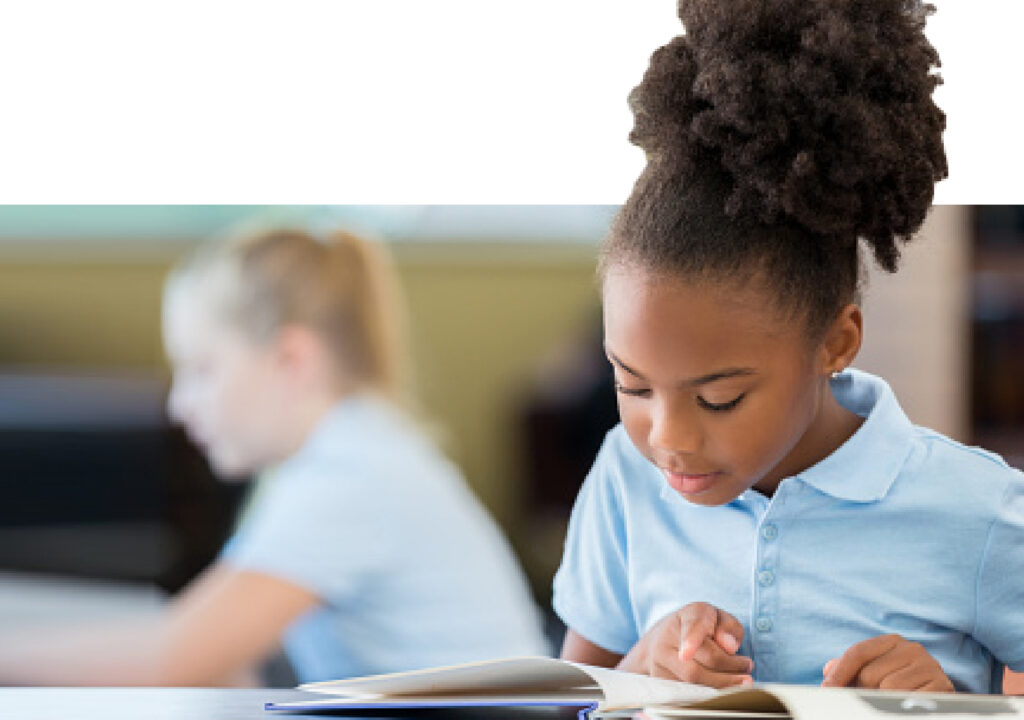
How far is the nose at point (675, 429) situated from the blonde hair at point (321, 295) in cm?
102

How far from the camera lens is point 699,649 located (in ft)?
2.69

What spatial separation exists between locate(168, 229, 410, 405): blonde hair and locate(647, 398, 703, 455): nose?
3.34ft

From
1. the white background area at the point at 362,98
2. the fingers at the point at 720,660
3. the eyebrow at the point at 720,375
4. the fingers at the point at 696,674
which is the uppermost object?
the white background area at the point at 362,98

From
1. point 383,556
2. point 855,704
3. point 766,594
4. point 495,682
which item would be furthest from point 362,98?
point 855,704

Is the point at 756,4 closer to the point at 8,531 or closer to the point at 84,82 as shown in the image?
the point at 84,82

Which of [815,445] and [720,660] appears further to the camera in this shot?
[815,445]

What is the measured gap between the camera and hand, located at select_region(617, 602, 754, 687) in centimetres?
81

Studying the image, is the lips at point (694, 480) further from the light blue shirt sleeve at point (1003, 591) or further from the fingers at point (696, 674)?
the light blue shirt sleeve at point (1003, 591)

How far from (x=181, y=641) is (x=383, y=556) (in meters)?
0.30

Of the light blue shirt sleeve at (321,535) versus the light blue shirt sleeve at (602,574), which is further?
the light blue shirt sleeve at (321,535)

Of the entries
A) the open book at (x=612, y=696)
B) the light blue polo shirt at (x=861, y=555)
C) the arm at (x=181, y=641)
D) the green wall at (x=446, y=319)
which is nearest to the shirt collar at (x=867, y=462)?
the light blue polo shirt at (x=861, y=555)

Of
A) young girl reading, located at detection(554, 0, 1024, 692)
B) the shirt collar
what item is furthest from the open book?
the shirt collar

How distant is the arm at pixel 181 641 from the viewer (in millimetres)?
1636

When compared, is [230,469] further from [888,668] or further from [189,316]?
[888,668]
